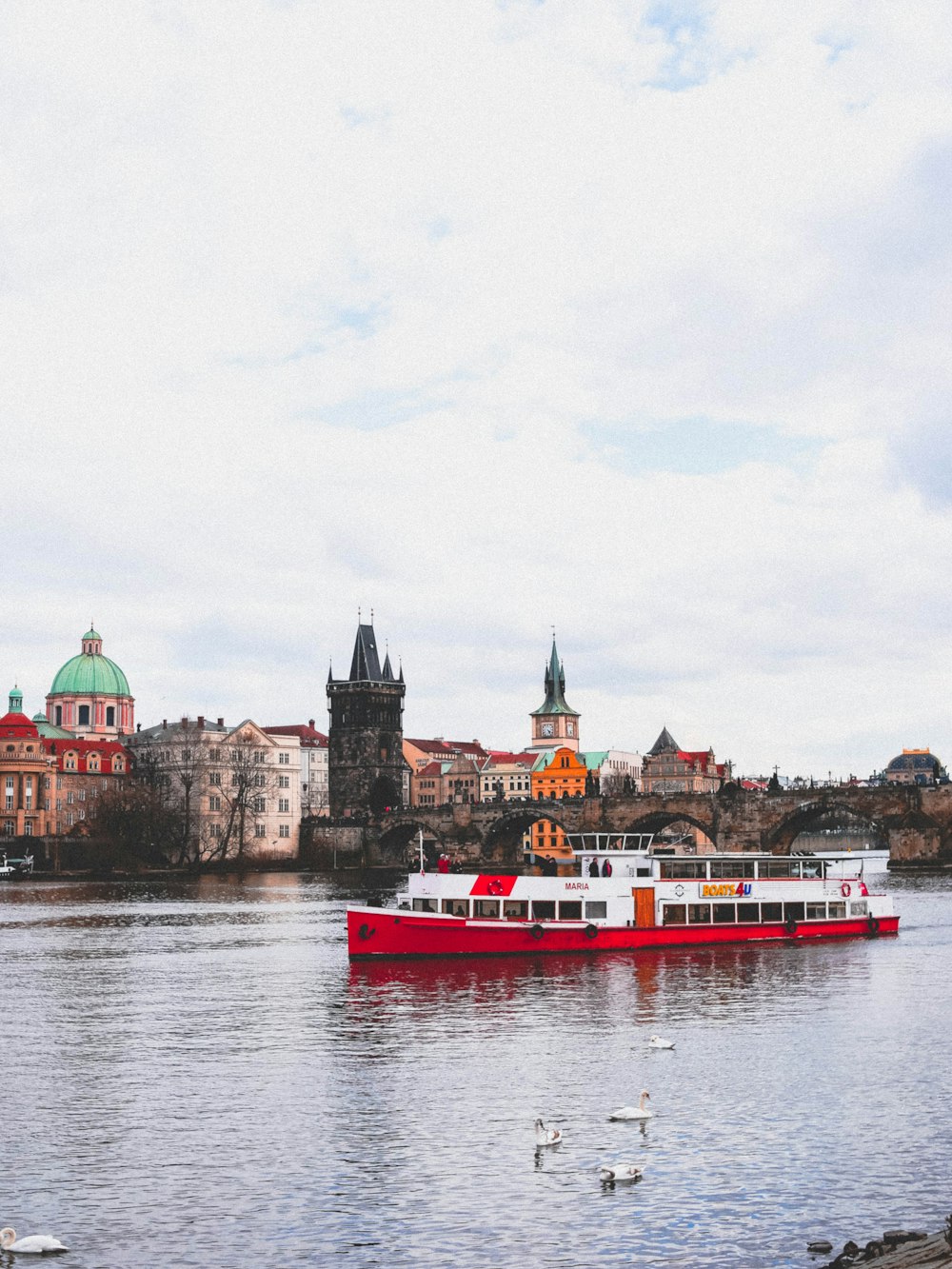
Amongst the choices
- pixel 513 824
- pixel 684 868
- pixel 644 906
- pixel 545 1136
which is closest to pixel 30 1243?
pixel 545 1136

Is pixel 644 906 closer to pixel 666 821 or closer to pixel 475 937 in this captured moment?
pixel 475 937

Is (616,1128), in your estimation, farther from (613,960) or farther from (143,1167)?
(613,960)

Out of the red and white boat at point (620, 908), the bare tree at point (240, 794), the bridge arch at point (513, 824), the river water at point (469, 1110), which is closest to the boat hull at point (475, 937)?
the red and white boat at point (620, 908)

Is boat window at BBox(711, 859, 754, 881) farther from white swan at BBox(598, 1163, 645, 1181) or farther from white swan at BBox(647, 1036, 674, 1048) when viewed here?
white swan at BBox(598, 1163, 645, 1181)

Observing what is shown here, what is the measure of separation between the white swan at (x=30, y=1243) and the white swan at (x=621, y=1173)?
26.9ft

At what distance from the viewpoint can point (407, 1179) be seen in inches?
994

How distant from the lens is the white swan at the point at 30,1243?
69.2ft

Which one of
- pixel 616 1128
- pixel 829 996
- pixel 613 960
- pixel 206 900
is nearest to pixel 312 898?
pixel 206 900

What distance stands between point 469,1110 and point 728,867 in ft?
125

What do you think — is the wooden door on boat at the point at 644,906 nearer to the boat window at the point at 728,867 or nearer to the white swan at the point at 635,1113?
the boat window at the point at 728,867

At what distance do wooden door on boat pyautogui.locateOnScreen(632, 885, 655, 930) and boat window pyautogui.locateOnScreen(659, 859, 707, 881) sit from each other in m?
1.30

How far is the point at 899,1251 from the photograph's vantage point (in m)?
19.6

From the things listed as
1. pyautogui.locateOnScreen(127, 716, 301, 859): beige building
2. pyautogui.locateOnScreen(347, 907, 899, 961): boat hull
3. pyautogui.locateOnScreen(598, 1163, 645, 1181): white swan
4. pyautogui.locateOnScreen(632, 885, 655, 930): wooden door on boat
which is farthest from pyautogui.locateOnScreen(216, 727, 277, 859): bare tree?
pyautogui.locateOnScreen(598, 1163, 645, 1181): white swan

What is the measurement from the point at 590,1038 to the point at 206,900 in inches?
3057
